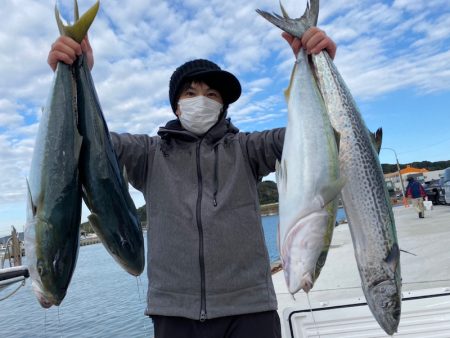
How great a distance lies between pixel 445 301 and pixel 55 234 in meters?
3.80

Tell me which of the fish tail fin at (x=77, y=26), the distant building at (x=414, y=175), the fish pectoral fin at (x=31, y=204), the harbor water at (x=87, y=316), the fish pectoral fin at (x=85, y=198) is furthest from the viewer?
the distant building at (x=414, y=175)

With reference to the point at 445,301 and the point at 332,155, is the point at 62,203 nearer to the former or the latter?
the point at 332,155

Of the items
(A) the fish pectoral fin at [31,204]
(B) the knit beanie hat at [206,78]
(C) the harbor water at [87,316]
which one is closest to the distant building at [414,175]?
(C) the harbor water at [87,316]

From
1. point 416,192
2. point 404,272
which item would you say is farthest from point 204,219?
point 416,192

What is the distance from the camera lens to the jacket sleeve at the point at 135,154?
9.70 feet

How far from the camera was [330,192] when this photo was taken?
2.12m

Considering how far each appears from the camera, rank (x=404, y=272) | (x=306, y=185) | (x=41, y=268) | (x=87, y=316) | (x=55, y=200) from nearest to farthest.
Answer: (x=41, y=268)
(x=55, y=200)
(x=306, y=185)
(x=404, y=272)
(x=87, y=316)

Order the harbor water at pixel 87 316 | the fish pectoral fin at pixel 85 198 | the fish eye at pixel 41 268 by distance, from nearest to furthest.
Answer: the fish eye at pixel 41 268, the fish pectoral fin at pixel 85 198, the harbor water at pixel 87 316

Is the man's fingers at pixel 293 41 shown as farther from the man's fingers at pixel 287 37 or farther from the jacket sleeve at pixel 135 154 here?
the jacket sleeve at pixel 135 154

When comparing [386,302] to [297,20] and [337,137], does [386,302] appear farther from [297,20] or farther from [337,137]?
[297,20]

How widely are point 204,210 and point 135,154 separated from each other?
2.28 feet

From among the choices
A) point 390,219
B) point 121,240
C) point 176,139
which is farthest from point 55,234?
point 390,219

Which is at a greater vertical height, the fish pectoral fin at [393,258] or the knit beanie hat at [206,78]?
the knit beanie hat at [206,78]

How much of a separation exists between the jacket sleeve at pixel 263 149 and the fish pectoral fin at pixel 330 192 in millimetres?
767
